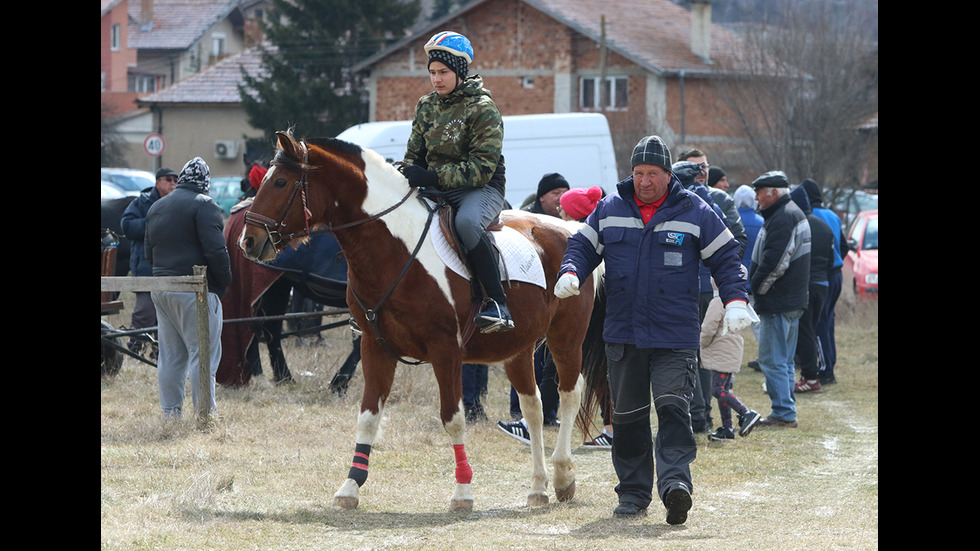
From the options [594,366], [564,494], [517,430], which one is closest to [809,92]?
[517,430]

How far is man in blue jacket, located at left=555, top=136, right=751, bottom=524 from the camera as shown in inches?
252

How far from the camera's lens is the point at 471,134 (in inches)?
274

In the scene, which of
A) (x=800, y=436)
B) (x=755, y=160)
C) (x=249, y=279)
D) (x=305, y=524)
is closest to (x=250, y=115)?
(x=755, y=160)

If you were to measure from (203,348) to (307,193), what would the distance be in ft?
9.76

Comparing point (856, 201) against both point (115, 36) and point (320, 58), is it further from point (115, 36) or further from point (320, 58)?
point (115, 36)

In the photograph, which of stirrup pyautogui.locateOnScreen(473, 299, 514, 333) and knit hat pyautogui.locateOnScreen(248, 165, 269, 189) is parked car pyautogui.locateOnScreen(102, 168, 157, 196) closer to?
knit hat pyautogui.locateOnScreen(248, 165, 269, 189)

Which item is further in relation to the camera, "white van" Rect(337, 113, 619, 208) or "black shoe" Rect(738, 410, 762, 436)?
"white van" Rect(337, 113, 619, 208)

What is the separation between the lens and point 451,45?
6902 mm

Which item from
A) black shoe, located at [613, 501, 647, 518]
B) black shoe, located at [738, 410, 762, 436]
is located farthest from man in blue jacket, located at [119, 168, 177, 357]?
black shoe, located at [613, 501, 647, 518]

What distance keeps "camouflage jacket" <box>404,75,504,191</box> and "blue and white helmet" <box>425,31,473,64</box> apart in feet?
0.53

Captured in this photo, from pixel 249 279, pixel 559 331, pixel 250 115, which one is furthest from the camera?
pixel 250 115

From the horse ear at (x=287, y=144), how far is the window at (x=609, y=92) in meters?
37.5
